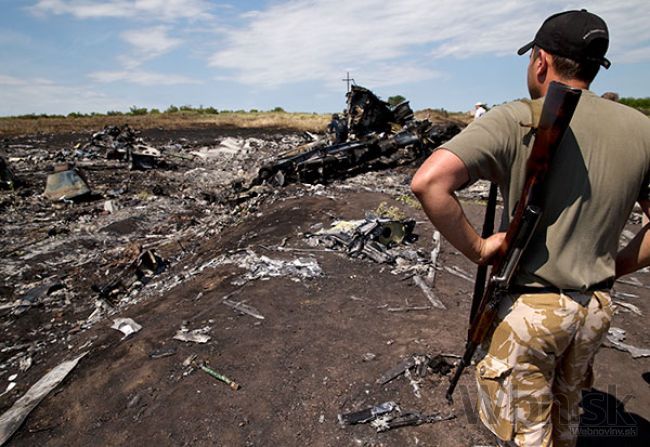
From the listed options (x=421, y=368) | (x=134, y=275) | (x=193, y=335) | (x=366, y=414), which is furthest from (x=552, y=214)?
(x=134, y=275)

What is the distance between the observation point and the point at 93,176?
1522 centimetres

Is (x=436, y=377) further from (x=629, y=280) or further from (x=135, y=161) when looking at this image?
(x=135, y=161)

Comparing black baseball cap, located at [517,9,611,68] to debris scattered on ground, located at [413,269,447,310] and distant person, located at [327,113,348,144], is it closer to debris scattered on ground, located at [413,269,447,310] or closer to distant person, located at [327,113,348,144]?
Answer: debris scattered on ground, located at [413,269,447,310]

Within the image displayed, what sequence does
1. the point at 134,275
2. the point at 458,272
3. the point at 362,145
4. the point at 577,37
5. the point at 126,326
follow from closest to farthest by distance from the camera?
the point at 577,37 < the point at 126,326 < the point at 458,272 < the point at 134,275 < the point at 362,145

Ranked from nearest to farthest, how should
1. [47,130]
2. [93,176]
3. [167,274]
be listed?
[167,274] < [93,176] < [47,130]

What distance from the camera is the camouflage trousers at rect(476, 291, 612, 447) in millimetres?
1664

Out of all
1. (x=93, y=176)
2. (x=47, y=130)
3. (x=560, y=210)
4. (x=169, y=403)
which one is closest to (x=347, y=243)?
(x=169, y=403)

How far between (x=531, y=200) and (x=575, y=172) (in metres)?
0.19

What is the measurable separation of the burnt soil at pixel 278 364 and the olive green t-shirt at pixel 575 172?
1880 millimetres

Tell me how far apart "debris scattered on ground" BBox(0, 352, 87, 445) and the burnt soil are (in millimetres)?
98

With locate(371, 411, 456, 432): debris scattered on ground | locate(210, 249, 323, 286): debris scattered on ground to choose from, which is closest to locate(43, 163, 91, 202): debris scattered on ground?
Result: locate(210, 249, 323, 286): debris scattered on ground

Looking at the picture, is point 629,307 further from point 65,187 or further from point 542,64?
point 65,187

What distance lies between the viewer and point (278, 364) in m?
Result: 3.89

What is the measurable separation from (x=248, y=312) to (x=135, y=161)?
13.9 metres
